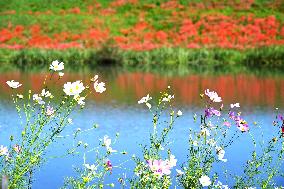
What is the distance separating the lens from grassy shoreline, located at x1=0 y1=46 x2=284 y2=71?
3909cm

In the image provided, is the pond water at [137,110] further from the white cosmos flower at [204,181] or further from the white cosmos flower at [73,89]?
the white cosmos flower at [204,181]

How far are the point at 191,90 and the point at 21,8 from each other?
3513 centimetres

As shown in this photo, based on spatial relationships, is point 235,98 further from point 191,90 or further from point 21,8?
point 21,8

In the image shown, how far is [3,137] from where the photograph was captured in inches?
502

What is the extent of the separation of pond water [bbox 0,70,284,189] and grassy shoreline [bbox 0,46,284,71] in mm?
7305

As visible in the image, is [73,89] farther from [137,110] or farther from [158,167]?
[137,110]

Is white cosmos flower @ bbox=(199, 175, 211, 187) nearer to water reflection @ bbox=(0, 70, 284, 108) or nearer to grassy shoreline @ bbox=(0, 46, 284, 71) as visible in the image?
water reflection @ bbox=(0, 70, 284, 108)

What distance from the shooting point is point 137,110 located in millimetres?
18188

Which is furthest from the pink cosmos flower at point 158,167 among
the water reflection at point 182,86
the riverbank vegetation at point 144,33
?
the riverbank vegetation at point 144,33

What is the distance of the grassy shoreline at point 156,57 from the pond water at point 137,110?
7305mm

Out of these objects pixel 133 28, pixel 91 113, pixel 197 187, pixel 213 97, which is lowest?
pixel 133 28

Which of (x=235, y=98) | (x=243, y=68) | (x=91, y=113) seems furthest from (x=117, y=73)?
(x=91, y=113)

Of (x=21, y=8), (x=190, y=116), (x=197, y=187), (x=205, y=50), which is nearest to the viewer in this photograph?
(x=197, y=187)

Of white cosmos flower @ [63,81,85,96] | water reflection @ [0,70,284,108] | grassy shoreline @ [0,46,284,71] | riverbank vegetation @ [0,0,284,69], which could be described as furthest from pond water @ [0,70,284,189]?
riverbank vegetation @ [0,0,284,69]
